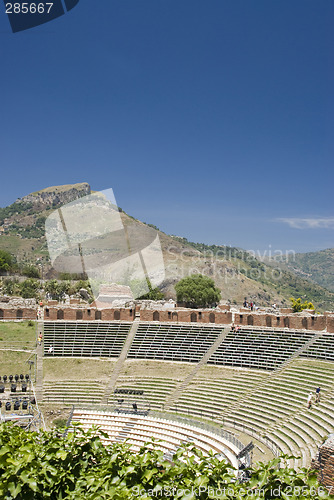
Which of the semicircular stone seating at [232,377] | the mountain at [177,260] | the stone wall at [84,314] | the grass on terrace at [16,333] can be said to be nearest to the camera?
the semicircular stone seating at [232,377]

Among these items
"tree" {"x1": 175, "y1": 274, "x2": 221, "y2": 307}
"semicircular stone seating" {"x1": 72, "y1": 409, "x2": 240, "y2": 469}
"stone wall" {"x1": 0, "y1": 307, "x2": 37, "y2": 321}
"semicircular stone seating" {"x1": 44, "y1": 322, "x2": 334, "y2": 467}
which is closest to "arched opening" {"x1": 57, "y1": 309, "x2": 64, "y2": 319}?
"semicircular stone seating" {"x1": 44, "y1": 322, "x2": 334, "y2": 467}

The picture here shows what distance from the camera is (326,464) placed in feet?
43.5

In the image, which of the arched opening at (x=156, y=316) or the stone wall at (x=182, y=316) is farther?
the arched opening at (x=156, y=316)

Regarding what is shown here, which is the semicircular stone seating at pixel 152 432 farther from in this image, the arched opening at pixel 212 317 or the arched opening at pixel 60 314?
the arched opening at pixel 60 314

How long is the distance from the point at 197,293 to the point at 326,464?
47.9 metres

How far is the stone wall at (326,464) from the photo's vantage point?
12758 mm

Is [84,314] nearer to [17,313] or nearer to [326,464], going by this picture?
[17,313]

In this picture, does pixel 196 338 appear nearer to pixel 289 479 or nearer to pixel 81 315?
pixel 81 315

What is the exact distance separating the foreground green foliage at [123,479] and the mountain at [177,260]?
81.6 m

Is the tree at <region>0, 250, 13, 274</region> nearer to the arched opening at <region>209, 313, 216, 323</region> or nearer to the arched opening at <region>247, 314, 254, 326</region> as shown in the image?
the arched opening at <region>209, 313, 216, 323</region>

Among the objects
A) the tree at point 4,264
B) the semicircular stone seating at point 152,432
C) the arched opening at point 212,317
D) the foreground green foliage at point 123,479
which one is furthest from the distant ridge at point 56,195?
the foreground green foliage at point 123,479

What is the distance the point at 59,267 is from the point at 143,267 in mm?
19550

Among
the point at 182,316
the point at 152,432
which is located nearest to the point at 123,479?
the point at 152,432

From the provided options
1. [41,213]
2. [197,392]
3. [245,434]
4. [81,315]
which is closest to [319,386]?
[245,434]
